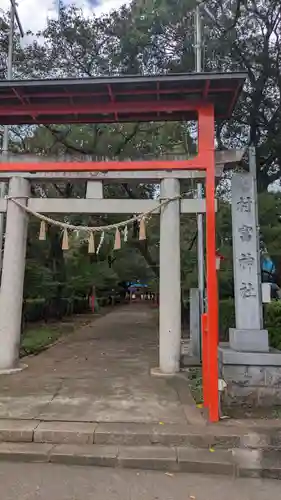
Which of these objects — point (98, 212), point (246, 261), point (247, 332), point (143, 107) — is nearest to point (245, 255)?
point (246, 261)

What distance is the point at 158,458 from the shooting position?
4320mm

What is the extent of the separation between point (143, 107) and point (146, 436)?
4.76 meters

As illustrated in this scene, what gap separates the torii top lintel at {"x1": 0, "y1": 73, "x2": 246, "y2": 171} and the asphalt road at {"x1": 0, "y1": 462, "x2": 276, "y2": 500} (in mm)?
3939

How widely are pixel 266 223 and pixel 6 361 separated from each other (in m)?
7.13

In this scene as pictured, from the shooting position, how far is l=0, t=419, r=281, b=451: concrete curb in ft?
15.3

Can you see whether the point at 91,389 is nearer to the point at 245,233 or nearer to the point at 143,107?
the point at 245,233

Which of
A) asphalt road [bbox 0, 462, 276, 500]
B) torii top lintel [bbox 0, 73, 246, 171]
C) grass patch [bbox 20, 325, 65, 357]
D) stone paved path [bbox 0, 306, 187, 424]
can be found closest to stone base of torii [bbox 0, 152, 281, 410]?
stone paved path [bbox 0, 306, 187, 424]

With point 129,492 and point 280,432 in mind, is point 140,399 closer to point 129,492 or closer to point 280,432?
point 280,432

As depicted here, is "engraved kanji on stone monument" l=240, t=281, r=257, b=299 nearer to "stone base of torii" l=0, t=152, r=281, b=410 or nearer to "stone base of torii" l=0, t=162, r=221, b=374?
"stone base of torii" l=0, t=152, r=281, b=410

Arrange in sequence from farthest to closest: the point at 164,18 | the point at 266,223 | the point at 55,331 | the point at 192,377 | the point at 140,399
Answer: the point at 55,331 < the point at 164,18 < the point at 266,223 < the point at 192,377 < the point at 140,399

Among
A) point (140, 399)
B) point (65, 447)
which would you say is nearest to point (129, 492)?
point (65, 447)

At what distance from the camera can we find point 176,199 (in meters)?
8.30

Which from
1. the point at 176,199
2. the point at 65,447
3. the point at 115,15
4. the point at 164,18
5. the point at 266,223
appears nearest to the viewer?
the point at 65,447

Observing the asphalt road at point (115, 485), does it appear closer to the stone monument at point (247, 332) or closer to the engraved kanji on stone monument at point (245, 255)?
the stone monument at point (247, 332)
